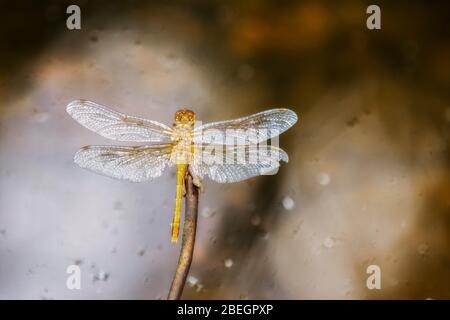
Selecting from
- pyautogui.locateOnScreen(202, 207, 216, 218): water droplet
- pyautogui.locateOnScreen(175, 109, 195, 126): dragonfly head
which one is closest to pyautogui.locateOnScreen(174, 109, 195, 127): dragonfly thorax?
pyautogui.locateOnScreen(175, 109, 195, 126): dragonfly head

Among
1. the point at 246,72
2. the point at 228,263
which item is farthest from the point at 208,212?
the point at 246,72

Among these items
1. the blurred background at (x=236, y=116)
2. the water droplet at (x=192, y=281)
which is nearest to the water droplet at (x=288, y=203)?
the blurred background at (x=236, y=116)

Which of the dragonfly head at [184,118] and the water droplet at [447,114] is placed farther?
the water droplet at [447,114]

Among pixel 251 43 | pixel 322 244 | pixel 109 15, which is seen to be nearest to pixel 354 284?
pixel 322 244

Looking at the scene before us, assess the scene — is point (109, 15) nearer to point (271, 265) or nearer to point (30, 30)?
point (30, 30)

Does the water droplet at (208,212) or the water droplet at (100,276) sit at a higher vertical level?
the water droplet at (208,212)

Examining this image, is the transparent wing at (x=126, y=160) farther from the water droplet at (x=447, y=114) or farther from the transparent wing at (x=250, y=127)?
the water droplet at (x=447, y=114)

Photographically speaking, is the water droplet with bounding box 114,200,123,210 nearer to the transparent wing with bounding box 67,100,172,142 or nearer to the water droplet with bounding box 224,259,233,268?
the water droplet with bounding box 224,259,233,268
